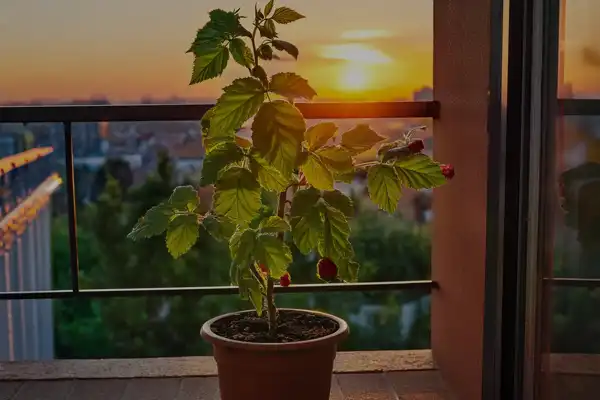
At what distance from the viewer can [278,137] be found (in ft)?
4.76

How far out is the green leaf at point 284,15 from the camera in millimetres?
1575

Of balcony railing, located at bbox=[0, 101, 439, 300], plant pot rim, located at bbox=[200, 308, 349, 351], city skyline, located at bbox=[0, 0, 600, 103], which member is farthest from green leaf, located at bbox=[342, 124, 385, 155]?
city skyline, located at bbox=[0, 0, 600, 103]

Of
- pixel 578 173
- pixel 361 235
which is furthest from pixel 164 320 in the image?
pixel 578 173

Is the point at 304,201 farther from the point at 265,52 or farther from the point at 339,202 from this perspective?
the point at 265,52

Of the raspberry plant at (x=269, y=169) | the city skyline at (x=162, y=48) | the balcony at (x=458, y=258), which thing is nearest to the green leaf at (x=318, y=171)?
the raspberry plant at (x=269, y=169)

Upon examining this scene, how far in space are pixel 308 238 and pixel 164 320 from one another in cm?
115

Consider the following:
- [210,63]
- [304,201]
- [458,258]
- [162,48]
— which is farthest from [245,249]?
[162,48]

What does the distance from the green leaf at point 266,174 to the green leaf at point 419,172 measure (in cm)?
26

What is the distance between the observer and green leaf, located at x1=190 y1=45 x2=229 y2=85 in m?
1.53

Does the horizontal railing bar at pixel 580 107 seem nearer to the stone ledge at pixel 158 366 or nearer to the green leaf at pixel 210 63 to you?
the green leaf at pixel 210 63

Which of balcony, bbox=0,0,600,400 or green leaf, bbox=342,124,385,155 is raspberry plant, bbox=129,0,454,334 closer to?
green leaf, bbox=342,124,385,155

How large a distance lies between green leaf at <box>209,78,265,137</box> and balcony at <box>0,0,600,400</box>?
0.63m

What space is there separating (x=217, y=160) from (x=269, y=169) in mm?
119

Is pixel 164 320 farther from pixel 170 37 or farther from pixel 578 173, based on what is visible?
pixel 578 173
